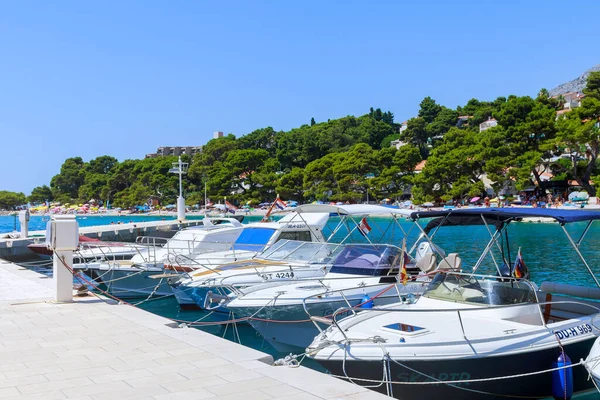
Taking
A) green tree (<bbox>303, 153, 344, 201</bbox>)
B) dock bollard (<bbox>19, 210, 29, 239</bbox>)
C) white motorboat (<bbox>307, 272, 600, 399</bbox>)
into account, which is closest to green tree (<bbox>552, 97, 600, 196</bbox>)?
green tree (<bbox>303, 153, 344, 201</bbox>)

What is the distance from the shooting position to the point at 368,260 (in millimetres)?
13977

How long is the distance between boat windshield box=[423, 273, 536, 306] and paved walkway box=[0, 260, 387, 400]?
12.4 ft

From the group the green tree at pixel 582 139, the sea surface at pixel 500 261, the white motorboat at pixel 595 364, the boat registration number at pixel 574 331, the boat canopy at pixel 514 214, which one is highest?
the green tree at pixel 582 139

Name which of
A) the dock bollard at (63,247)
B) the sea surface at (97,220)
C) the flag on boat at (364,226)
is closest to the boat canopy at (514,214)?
the flag on boat at (364,226)

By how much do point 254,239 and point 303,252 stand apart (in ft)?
12.6

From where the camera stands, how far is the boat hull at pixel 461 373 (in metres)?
7.87

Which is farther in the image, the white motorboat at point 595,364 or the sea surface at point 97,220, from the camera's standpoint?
the sea surface at point 97,220

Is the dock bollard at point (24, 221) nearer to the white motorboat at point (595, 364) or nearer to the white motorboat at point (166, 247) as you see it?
the white motorboat at point (166, 247)

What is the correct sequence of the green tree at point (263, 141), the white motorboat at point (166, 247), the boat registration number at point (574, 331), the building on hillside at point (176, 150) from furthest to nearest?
the building on hillside at point (176, 150) → the green tree at point (263, 141) → the white motorboat at point (166, 247) → the boat registration number at point (574, 331)

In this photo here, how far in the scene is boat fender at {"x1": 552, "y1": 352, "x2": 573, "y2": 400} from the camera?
8234 millimetres

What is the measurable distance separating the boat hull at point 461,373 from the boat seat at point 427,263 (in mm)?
5080

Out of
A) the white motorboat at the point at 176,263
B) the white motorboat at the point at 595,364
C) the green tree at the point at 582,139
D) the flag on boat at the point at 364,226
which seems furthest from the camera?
the green tree at the point at 582,139

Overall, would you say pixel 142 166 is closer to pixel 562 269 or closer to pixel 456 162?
pixel 456 162

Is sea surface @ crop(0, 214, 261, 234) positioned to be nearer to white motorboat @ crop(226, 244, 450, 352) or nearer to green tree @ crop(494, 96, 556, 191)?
green tree @ crop(494, 96, 556, 191)
